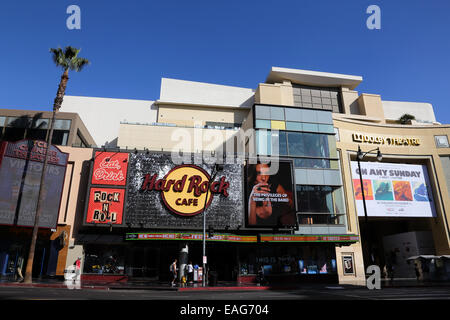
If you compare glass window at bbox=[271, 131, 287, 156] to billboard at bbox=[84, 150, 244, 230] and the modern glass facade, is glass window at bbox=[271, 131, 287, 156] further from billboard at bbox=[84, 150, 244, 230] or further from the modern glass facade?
billboard at bbox=[84, 150, 244, 230]

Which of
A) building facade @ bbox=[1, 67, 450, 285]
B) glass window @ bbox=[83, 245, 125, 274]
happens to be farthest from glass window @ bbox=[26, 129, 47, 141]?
glass window @ bbox=[83, 245, 125, 274]

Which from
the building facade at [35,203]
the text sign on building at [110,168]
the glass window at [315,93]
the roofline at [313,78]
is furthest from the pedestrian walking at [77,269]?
the glass window at [315,93]

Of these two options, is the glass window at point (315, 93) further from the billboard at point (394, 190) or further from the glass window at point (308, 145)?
the glass window at point (308, 145)

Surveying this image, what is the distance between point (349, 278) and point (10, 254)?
112ft

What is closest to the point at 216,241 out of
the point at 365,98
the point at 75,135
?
the point at 75,135

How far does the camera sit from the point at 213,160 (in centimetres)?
3412

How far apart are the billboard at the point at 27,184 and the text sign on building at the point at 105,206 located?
3498mm

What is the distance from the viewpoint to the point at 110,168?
3130 cm

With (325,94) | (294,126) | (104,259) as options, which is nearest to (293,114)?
(294,126)

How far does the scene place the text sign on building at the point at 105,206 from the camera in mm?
29328

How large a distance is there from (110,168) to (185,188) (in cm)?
769

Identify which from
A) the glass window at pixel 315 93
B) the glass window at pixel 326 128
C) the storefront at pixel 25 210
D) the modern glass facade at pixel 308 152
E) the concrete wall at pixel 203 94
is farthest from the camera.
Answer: the glass window at pixel 315 93

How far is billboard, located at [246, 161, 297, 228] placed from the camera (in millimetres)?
31672

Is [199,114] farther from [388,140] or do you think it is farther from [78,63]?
[388,140]
